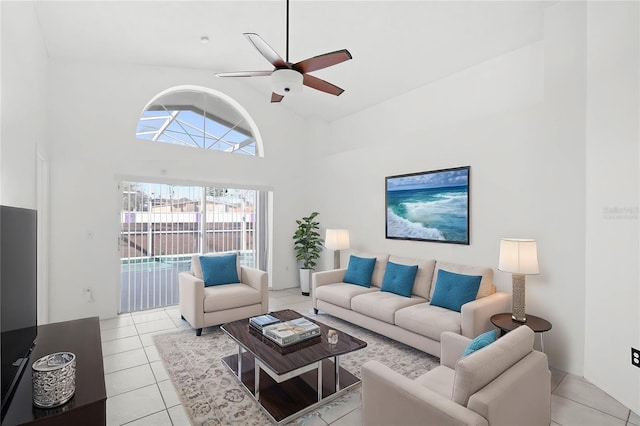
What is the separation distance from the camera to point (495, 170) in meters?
3.58

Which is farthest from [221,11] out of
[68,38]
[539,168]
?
[539,168]

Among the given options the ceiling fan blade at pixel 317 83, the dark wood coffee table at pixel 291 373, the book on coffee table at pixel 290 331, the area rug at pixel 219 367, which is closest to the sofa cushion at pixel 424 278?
the area rug at pixel 219 367

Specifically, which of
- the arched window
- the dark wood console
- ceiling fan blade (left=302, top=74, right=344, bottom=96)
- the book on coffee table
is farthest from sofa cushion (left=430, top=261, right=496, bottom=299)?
the arched window

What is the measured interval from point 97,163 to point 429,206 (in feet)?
14.9

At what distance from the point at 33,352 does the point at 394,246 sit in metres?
4.00

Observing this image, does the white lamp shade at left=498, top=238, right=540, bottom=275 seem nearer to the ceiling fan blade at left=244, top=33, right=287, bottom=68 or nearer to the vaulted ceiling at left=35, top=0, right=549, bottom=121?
the vaulted ceiling at left=35, top=0, right=549, bottom=121

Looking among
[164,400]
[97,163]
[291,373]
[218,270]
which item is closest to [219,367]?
[164,400]

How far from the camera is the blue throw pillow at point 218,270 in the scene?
4.23m

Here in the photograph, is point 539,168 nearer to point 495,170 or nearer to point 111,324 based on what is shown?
point 495,170

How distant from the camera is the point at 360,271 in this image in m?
4.45

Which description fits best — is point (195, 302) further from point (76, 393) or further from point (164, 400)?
point (76, 393)

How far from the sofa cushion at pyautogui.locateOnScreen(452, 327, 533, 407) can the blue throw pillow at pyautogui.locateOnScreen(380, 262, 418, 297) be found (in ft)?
6.67

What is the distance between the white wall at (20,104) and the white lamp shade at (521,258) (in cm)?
391

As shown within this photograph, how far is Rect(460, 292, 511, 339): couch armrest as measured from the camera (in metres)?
2.90
